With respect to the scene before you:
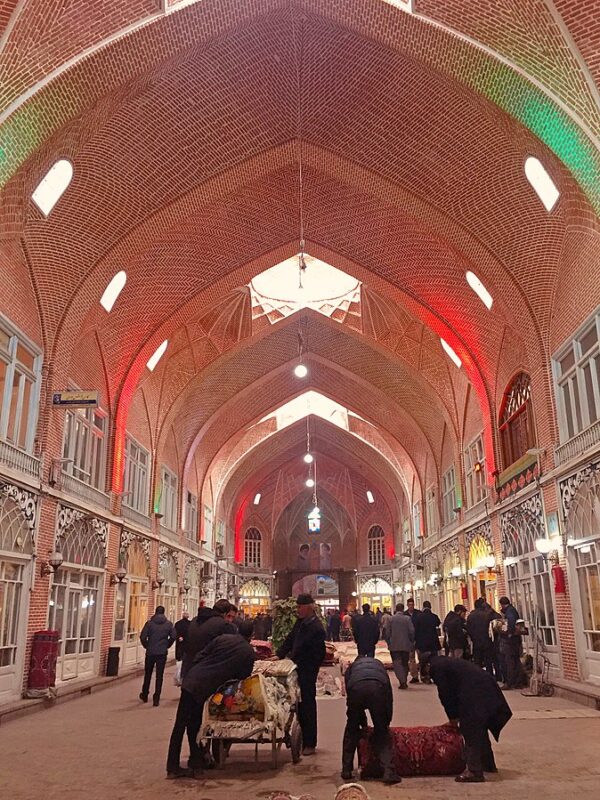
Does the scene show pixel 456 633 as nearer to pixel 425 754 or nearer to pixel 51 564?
pixel 425 754

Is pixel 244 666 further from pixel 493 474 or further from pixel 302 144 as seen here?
pixel 493 474

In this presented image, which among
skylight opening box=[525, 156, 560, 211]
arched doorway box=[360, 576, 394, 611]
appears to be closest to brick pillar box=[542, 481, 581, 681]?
skylight opening box=[525, 156, 560, 211]

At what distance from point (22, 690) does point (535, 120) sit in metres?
10.8

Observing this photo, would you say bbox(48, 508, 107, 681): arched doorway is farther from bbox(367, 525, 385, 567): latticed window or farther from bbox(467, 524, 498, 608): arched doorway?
bbox(367, 525, 385, 567): latticed window

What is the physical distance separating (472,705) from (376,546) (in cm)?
3035

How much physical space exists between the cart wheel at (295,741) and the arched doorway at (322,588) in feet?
102

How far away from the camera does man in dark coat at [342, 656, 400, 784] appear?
4.89 meters

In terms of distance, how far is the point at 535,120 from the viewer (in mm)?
8578

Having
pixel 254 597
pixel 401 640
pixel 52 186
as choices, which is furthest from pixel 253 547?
pixel 52 186

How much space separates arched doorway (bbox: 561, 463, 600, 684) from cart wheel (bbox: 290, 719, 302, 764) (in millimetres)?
5838

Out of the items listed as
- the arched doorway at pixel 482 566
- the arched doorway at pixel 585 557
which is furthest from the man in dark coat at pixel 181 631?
the arched doorway at pixel 482 566

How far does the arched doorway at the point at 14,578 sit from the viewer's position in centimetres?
975

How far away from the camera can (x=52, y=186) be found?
32.8 ft

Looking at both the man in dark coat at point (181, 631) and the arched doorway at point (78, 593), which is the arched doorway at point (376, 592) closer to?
the arched doorway at point (78, 593)
